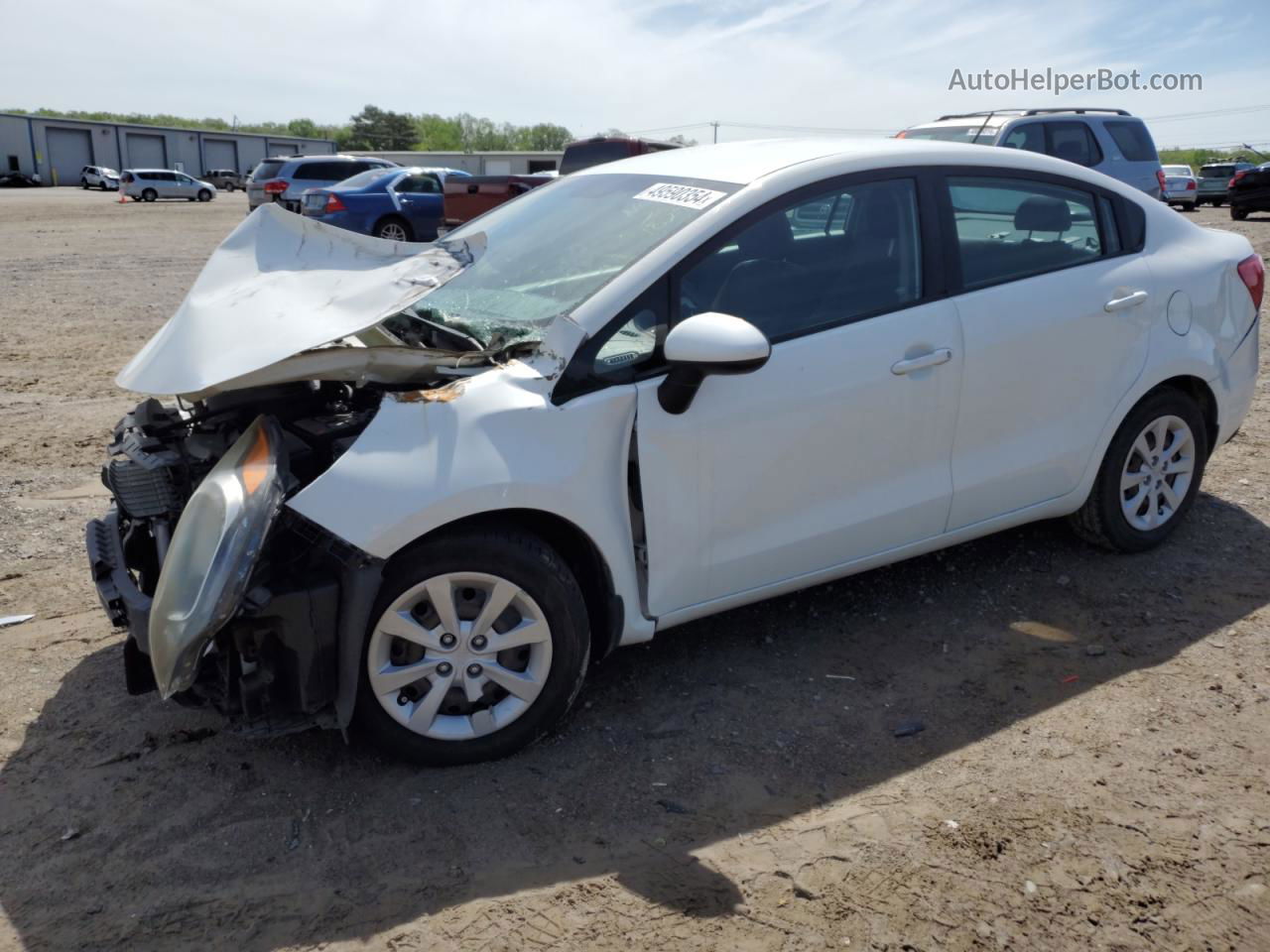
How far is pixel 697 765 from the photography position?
3271mm

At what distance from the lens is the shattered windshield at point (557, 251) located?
11.5 feet

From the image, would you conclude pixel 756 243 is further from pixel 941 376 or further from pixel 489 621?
pixel 489 621

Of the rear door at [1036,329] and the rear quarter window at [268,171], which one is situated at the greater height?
the rear quarter window at [268,171]

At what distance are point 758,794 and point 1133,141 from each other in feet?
38.0

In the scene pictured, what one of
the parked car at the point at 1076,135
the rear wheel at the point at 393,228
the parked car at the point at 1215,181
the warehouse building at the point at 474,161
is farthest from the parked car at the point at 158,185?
the parked car at the point at 1076,135

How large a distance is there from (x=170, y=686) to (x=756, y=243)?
2182mm

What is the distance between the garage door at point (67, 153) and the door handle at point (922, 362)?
242 ft

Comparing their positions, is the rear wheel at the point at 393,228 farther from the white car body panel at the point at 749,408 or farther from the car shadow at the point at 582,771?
the car shadow at the point at 582,771

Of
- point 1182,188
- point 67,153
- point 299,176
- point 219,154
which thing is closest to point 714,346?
point 299,176

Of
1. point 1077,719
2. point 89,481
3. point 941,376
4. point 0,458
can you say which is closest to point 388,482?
point 941,376

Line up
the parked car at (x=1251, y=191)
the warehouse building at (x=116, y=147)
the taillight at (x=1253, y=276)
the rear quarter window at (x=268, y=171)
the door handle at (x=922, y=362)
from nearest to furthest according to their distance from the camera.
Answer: the door handle at (x=922, y=362) < the taillight at (x=1253, y=276) < the parked car at (x=1251, y=191) < the rear quarter window at (x=268, y=171) < the warehouse building at (x=116, y=147)

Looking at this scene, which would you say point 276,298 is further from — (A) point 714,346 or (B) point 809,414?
(B) point 809,414

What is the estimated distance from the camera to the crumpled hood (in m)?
3.15

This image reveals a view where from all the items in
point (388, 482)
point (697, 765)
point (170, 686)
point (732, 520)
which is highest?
point (388, 482)
